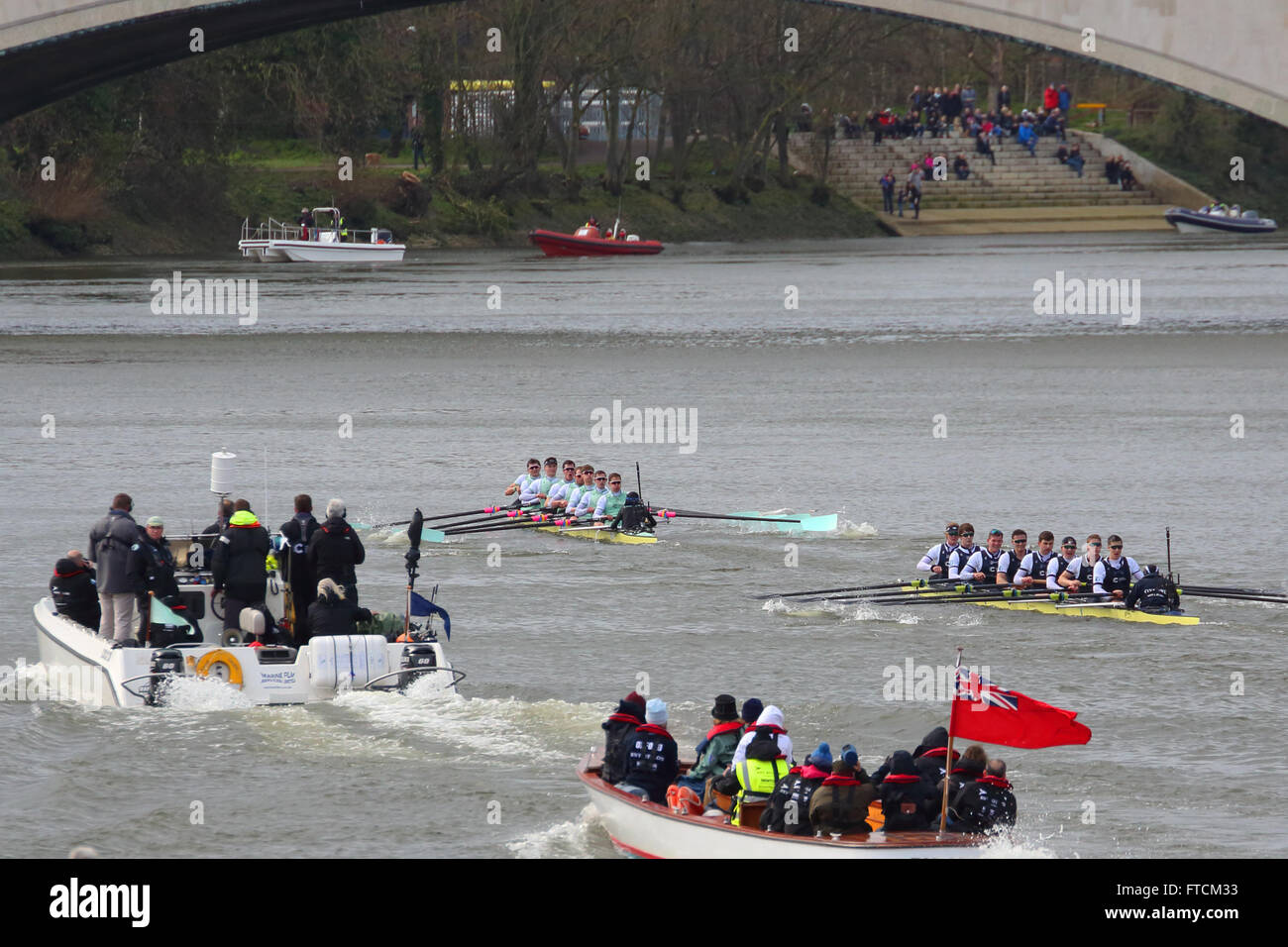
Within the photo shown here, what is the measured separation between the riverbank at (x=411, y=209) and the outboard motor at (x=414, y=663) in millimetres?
68015

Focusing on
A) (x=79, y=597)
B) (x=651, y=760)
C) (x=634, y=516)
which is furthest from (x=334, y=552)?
(x=634, y=516)

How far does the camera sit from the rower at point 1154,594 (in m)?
25.5

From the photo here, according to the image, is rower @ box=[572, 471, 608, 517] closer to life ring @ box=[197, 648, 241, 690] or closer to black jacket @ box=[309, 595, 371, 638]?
black jacket @ box=[309, 595, 371, 638]

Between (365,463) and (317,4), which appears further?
(317,4)

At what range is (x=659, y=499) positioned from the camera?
35906mm

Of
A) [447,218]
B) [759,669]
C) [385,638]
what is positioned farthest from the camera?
[447,218]

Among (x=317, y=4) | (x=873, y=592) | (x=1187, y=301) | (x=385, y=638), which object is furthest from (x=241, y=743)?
(x=1187, y=301)

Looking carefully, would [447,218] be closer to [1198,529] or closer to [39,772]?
[1198,529]

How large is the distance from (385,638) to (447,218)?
3062 inches

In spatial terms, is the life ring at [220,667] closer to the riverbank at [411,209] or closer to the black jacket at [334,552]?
the black jacket at [334,552]

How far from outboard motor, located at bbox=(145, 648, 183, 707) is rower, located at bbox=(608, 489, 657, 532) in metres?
12.5

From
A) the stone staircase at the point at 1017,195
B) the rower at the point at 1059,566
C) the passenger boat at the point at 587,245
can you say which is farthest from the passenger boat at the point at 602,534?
the stone staircase at the point at 1017,195

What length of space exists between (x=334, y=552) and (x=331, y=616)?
28.3 inches

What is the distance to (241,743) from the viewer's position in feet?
65.5
